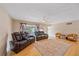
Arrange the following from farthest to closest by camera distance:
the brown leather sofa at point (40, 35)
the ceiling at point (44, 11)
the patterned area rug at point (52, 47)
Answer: the brown leather sofa at point (40, 35) → the patterned area rug at point (52, 47) → the ceiling at point (44, 11)

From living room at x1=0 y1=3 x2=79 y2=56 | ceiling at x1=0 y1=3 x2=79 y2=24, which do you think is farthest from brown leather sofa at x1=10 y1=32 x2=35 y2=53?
ceiling at x1=0 y1=3 x2=79 y2=24

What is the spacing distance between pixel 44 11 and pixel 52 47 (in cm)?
102

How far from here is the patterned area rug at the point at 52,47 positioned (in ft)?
8.09

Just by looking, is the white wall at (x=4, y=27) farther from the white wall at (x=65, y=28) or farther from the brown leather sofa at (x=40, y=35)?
the white wall at (x=65, y=28)

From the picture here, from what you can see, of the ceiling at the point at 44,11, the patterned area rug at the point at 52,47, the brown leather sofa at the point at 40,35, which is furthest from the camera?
the brown leather sofa at the point at 40,35

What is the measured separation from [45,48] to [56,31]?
0.57 metres

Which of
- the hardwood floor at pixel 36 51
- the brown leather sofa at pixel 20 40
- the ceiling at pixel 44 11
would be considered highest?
the ceiling at pixel 44 11

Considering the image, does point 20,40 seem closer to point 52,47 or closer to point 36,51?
point 36,51

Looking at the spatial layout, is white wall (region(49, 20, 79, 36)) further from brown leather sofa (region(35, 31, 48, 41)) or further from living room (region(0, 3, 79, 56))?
brown leather sofa (region(35, 31, 48, 41))

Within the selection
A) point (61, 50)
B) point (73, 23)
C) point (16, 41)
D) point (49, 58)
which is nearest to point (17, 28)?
point (16, 41)

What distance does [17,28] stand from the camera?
8.44ft

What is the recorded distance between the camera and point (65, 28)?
2678mm

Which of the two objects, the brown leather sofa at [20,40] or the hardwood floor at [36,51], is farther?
the brown leather sofa at [20,40]

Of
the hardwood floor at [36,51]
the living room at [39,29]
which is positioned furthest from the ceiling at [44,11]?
the hardwood floor at [36,51]
